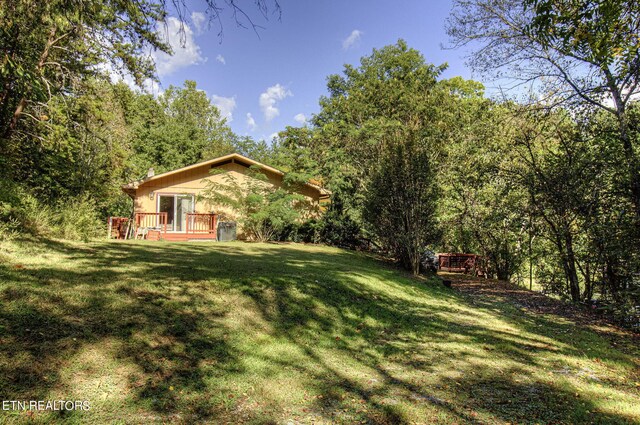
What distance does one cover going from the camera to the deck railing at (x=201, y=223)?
18016mm

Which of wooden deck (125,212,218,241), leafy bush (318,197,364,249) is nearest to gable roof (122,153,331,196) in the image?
leafy bush (318,197,364,249)

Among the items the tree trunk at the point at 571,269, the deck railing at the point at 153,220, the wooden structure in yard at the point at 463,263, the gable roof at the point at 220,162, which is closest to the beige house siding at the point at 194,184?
the gable roof at the point at 220,162

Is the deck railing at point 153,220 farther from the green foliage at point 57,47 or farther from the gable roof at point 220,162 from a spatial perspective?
the green foliage at point 57,47

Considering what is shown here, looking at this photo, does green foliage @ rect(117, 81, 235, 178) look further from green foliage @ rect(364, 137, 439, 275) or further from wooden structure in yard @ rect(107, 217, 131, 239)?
green foliage @ rect(364, 137, 439, 275)

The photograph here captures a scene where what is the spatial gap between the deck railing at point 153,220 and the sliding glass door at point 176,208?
0.71m

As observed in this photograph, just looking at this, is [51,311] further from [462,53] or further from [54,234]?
[462,53]

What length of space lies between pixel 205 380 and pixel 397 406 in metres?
1.87

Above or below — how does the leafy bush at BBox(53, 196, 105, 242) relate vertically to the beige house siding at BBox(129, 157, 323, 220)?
below

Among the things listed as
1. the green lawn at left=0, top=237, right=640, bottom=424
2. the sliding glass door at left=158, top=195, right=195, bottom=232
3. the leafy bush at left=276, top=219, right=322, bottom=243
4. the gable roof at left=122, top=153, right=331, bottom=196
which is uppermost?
the gable roof at left=122, top=153, right=331, bottom=196

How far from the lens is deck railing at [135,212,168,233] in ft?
57.3

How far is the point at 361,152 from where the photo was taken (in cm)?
2030

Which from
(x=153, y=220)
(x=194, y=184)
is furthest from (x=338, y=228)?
(x=153, y=220)

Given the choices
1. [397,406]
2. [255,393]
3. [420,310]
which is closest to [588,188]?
[420,310]

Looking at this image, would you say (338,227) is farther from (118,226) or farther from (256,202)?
(118,226)
